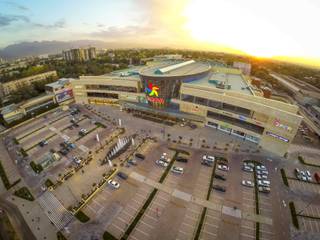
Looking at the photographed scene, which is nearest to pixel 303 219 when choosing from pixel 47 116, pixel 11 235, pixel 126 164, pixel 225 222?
pixel 225 222

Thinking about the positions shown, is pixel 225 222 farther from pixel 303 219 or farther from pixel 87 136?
pixel 87 136

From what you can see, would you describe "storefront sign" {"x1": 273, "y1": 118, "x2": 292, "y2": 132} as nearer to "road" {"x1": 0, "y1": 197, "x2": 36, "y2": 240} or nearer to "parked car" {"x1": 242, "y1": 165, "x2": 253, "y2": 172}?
"parked car" {"x1": 242, "y1": 165, "x2": 253, "y2": 172}

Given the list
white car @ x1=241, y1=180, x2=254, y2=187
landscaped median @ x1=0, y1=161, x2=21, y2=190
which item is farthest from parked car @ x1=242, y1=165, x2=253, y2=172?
landscaped median @ x1=0, y1=161, x2=21, y2=190

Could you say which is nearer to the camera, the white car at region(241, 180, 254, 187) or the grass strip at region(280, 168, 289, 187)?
the white car at region(241, 180, 254, 187)

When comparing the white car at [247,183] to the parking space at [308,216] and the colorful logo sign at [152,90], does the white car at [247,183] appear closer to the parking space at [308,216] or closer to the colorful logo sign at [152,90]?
the parking space at [308,216]

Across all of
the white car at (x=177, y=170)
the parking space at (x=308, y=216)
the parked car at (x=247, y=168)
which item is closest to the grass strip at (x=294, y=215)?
the parking space at (x=308, y=216)
